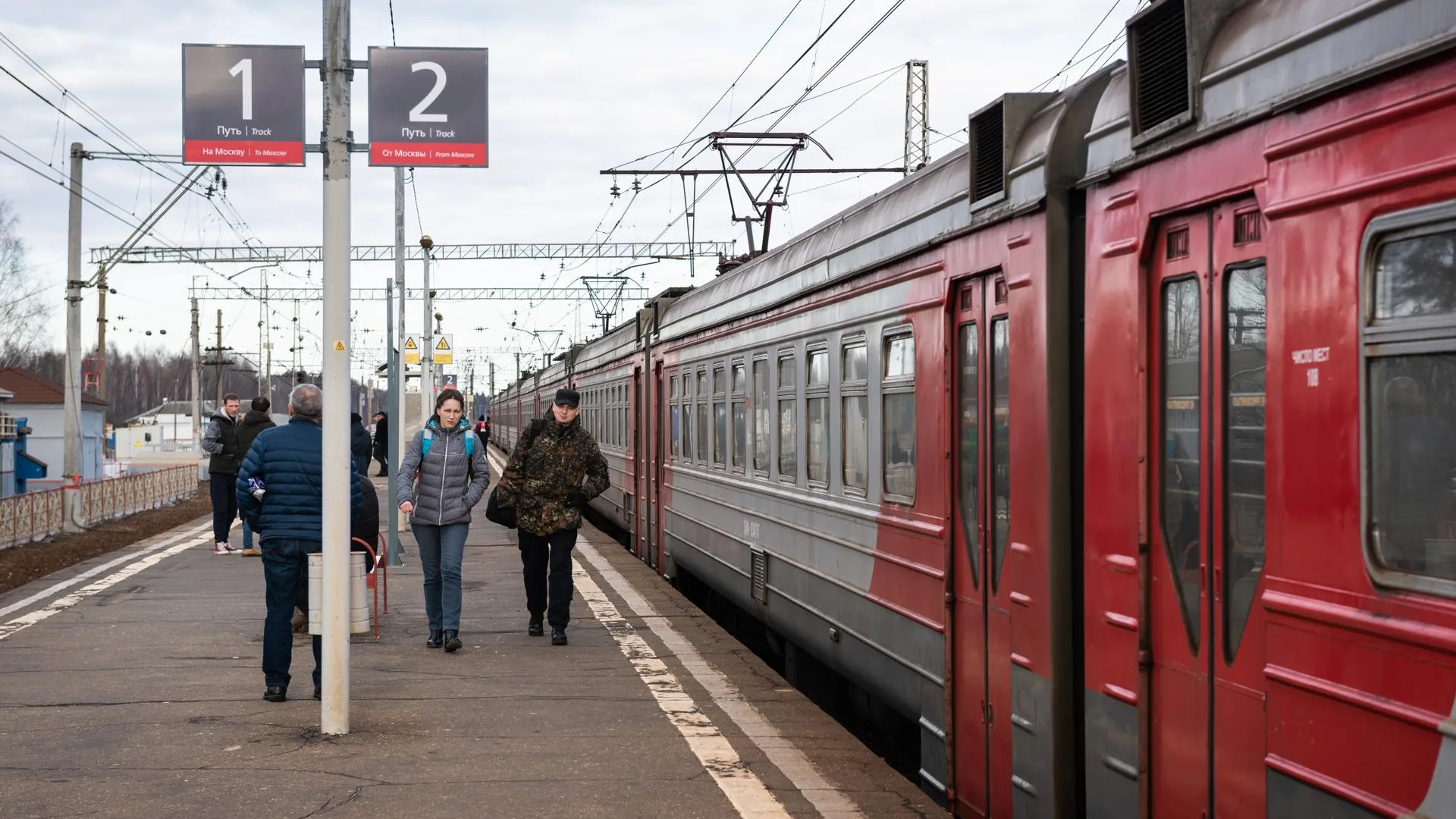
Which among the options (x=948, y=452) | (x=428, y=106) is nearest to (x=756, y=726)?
(x=948, y=452)

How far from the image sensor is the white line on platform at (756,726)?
6.95 metres

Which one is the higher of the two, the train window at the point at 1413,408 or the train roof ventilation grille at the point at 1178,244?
the train roof ventilation grille at the point at 1178,244

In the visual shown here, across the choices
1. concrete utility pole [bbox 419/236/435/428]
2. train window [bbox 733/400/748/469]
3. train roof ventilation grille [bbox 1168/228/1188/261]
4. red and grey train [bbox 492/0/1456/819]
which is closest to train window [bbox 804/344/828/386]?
red and grey train [bbox 492/0/1456/819]

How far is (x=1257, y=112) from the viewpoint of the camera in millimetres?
4293

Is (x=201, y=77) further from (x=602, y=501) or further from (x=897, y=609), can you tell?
(x=602, y=501)

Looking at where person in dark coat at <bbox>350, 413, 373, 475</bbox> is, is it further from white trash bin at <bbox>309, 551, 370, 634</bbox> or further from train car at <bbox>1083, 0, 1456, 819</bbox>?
train car at <bbox>1083, 0, 1456, 819</bbox>

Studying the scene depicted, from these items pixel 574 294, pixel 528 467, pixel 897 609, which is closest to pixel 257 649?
pixel 528 467

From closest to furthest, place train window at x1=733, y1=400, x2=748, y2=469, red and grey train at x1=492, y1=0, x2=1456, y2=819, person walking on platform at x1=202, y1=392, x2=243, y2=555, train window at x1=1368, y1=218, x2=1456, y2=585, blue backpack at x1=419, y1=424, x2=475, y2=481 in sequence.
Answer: train window at x1=1368, y1=218, x2=1456, y2=585 → red and grey train at x1=492, y1=0, x2=1456, y2=819 → blue backpack at x1=419, y1=424, x2=475, y2=481 → train window at x1=733, y1=400, x2=748, y2=469 → person walking on platform at x1=202, y1=392, x2=243, y2=555

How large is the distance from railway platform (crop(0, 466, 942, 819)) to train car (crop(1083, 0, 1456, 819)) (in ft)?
7.57

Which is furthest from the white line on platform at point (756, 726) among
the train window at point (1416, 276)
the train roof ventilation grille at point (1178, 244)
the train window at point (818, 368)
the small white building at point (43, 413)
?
the small white building at point (43, 413)

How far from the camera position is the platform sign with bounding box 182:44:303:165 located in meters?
8.23

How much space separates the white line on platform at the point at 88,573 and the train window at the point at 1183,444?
11134 millimetres

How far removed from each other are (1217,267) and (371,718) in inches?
222

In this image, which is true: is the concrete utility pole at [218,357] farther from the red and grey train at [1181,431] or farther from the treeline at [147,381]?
the treeline at [147,381]
